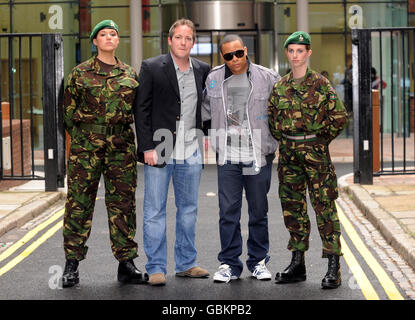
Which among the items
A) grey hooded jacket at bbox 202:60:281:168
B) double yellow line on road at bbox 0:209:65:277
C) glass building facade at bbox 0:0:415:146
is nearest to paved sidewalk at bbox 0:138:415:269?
double yellow line on road at bbox 0:209:65:277

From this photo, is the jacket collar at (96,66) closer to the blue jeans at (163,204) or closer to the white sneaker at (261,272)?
the blue jeans at (163,204)

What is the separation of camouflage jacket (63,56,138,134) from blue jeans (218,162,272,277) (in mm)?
905

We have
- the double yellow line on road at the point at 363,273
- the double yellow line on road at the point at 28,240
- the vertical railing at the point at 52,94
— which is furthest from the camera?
the vertical railing at the point at 52,94

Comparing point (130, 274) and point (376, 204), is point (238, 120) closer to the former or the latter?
point (130, 274)

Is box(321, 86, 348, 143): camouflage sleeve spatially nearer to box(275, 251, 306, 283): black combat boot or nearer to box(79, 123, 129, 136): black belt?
box(275, 251, 306, 283): black combat boot

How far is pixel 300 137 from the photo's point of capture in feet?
23.6

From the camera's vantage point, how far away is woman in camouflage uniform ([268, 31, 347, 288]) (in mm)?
7152

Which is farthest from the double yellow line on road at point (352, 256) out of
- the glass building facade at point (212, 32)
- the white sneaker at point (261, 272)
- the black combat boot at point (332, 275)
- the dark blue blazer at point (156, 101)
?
the glass building facade at point (212, 32)

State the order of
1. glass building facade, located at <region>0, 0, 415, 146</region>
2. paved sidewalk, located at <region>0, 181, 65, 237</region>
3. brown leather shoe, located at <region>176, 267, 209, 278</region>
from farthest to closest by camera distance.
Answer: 1. glass building facade, located at <region>0, 0, 415, 146</region>
2. paved sidewalk, located at <region>0, 181, 65, 237</region>
3. brown leather shoe, located at <region>176, 267, 209, 278</region>

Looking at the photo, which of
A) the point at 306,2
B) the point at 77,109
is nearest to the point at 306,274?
the point at 77,109

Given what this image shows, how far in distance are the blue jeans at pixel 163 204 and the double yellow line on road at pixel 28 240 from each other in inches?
58.2

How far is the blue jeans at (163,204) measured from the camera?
745cm

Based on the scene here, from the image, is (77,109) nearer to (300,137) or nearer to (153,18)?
(300,137)

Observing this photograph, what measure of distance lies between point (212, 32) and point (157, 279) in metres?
19.1
